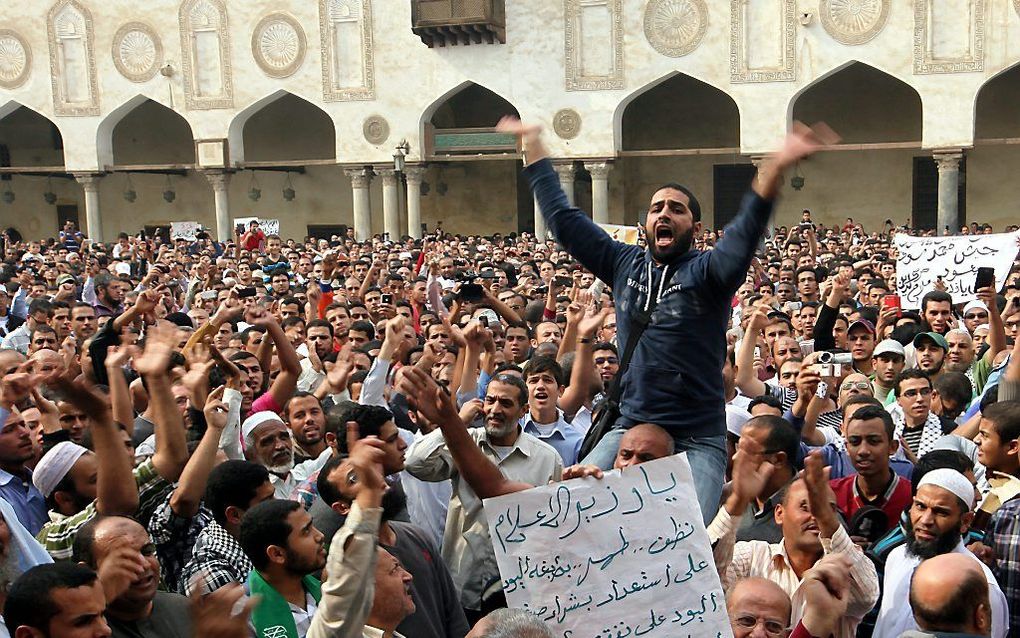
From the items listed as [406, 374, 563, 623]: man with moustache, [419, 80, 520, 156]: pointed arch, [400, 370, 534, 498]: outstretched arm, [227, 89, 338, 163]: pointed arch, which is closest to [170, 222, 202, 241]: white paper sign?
[227, 89, 338, 163]: pointed arch

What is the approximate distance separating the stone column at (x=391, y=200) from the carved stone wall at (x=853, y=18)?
32.3 ft

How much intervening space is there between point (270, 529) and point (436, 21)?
21.8m

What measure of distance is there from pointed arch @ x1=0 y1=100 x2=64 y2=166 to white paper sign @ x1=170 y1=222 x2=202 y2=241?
941 cm

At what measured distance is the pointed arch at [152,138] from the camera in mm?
30859

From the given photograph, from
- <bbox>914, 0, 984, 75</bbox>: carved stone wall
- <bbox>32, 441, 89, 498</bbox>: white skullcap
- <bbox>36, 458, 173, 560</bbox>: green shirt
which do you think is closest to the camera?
<bbox>36, 458, 173, 560</bbox>: green shirt

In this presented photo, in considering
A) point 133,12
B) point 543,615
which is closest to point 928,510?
point 543,615

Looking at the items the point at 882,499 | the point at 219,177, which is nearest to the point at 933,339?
the point at 882,499

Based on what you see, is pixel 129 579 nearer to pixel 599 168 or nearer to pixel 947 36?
pixel 947 36

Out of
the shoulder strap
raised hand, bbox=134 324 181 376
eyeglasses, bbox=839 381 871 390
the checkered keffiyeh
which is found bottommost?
the checkered keffiyeh

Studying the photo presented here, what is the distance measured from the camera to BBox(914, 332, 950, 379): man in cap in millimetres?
7102

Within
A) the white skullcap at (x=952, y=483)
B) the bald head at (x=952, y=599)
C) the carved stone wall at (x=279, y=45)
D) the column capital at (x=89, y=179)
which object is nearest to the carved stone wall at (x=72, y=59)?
the column capital at (x=89, y=179)

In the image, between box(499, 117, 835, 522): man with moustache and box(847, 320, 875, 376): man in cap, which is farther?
box(847, 320, 875, 376): man in cap

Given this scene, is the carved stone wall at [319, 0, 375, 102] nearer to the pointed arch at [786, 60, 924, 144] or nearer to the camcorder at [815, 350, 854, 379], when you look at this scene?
the pointed arch at [786, 60, 924, 144]

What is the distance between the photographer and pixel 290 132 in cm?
3012
